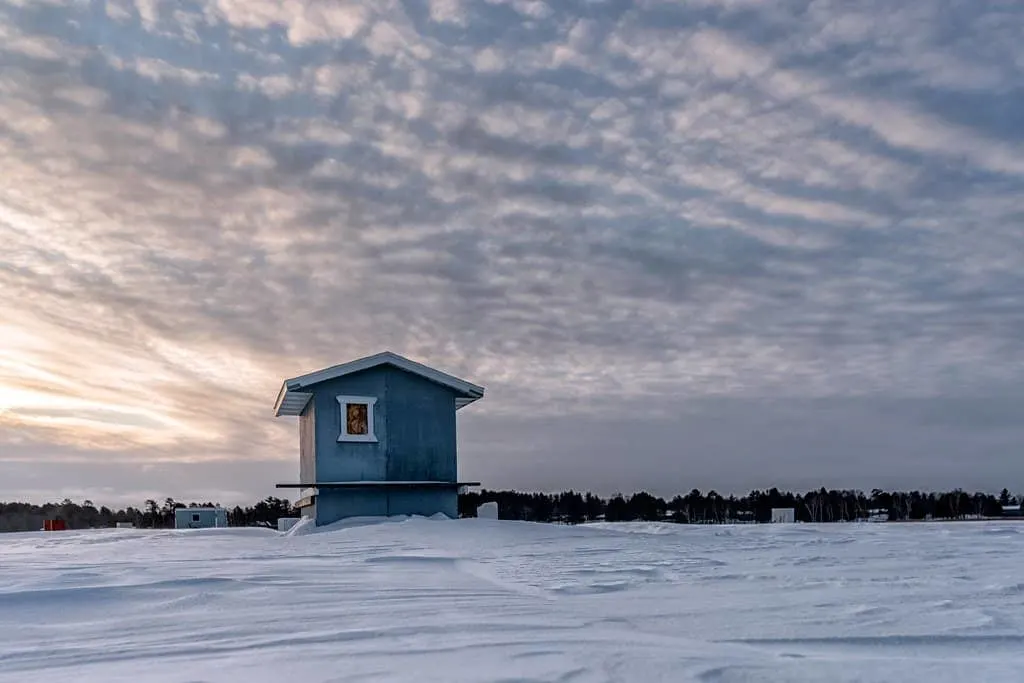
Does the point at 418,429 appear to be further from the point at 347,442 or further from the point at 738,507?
the point at 738,507

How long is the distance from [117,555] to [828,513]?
32722mm

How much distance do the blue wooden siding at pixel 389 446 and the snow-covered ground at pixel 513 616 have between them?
303 inches

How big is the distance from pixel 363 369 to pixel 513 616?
1331cm

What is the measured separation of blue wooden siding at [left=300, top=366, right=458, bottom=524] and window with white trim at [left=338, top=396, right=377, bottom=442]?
0.10 m

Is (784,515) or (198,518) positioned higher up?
(198,518)

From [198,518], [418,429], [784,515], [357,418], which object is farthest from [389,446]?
[784,515]

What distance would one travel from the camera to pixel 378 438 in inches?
723

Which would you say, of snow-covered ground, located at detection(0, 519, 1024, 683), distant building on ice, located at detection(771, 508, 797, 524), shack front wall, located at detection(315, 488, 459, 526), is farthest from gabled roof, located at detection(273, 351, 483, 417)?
distant building on ice, located at detection(771, 508, 797, 524)

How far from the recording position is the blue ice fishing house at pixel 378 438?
17.9 m

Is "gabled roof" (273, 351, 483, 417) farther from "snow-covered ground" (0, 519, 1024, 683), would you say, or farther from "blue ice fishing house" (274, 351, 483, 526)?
→ "snow-covered ground" (0, 519, 1024, 683)

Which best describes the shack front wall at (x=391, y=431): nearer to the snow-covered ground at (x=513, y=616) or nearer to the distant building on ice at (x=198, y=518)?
the snow-covered ground at (x=513, y=616)

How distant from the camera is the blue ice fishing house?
1788 cm

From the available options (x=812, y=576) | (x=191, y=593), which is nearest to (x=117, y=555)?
(x=191, y=593)

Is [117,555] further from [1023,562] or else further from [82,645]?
[1023,562]
